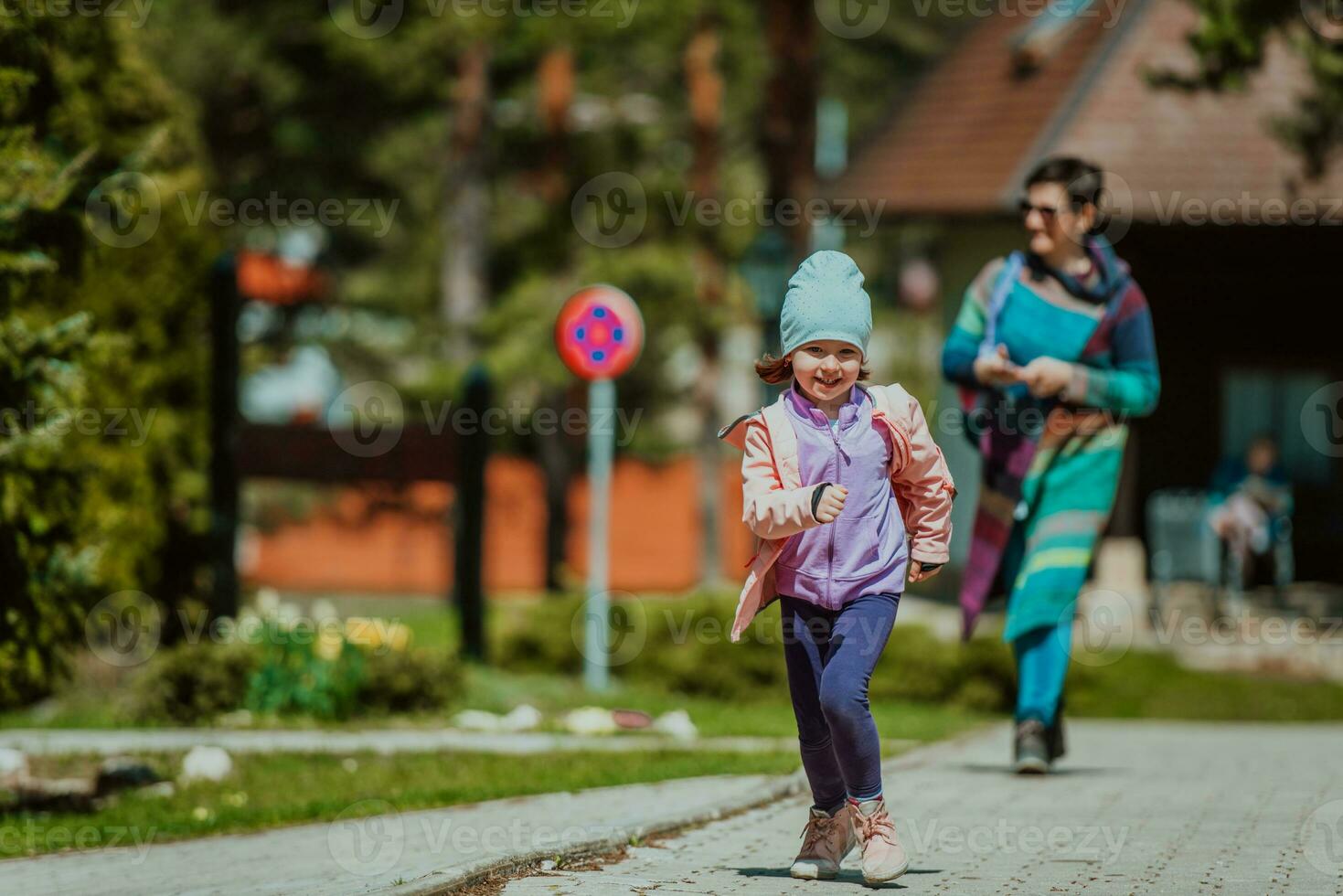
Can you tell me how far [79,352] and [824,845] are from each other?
149 inches

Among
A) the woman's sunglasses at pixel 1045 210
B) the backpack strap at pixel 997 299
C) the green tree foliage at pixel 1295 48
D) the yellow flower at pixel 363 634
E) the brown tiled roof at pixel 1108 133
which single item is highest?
the brown tiled roof at pixel 1108 133

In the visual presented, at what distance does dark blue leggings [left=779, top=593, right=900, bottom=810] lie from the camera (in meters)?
5.80

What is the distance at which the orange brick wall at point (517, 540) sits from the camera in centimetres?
3178

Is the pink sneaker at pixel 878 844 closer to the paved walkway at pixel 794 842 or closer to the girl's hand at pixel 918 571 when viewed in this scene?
the paved walkway at pixel 794 842

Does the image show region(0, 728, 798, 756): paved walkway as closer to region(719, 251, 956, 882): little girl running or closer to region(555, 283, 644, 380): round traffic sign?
region(555, 283, 644, 380): round traffic sign

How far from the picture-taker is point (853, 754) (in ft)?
19.1

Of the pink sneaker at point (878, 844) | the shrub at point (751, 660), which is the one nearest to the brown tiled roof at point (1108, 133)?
the shrub at point (751, 660)

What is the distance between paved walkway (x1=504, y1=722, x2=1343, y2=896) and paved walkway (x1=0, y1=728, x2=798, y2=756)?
1493mm

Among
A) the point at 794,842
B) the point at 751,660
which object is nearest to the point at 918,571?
the point at 794,842

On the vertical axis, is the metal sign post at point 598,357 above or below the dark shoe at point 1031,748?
above

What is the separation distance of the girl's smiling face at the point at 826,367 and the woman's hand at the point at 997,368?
88.7 inches

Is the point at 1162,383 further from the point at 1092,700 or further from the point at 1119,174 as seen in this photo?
the point at 1092,700

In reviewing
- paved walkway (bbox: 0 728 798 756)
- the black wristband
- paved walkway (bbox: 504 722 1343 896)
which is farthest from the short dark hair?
the black wristband

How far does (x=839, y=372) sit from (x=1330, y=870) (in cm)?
215
